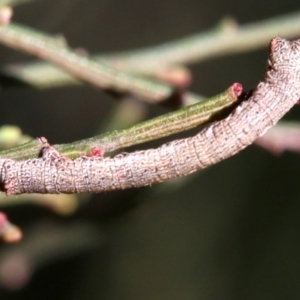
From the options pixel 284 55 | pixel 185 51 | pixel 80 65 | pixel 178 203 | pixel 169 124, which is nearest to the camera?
pixel 169 124

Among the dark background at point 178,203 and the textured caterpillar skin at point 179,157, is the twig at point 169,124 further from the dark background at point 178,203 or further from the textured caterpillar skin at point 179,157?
the dark background at point 178,203

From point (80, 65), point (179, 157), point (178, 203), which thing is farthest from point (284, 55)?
point (178, 203)

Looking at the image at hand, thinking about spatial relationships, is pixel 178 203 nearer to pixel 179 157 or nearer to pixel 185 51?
pixel 185 51

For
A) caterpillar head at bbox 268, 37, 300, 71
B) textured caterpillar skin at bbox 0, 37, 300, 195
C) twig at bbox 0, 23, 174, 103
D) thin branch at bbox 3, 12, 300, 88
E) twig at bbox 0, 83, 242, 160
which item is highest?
thin branch at bbox 3, 12, 300, 88

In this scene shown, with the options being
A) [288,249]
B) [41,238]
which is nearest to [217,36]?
[41,238]

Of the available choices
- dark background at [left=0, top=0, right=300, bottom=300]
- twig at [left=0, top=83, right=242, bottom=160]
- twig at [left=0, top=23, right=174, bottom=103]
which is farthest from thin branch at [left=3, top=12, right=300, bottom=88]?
dark background at [left=0, top=0, right=300, bottom=300]

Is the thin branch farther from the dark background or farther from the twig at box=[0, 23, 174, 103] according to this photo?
the dark background

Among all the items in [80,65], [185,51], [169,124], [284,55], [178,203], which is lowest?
[169,124]
